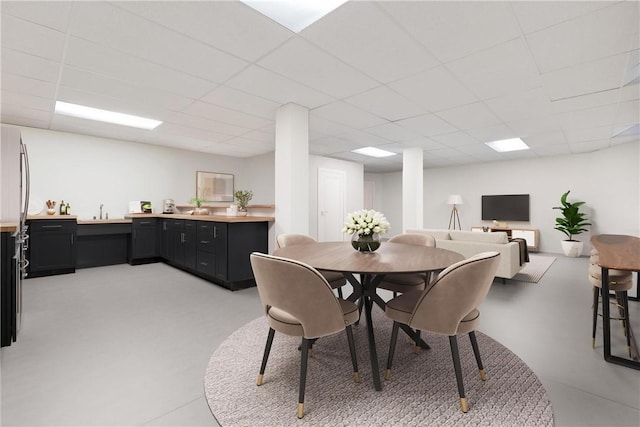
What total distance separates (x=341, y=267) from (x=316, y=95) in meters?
2.63

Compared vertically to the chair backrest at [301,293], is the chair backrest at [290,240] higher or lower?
higher

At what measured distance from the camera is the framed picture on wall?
7.36 meters

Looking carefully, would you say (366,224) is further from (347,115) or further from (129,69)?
(129,69)

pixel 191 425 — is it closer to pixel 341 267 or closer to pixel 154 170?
pixel 341 267

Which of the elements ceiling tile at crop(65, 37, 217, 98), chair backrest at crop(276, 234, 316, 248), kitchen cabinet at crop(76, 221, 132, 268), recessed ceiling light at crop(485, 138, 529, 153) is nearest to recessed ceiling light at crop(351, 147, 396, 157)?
recessed ceiling light at crop(485, 138, 529, 153)

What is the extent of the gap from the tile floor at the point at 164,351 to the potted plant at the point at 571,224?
363 cm

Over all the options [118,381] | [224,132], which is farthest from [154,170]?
[118,381]

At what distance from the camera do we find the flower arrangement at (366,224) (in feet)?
7.42

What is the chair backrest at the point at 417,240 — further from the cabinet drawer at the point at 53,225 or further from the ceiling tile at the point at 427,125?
the cabinet drawer at the point at 53,225

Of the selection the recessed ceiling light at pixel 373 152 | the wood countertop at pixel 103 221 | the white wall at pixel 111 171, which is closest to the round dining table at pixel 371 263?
the wood countertop at pixel 103 221

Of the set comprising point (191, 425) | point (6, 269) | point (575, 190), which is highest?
point (575, 190)

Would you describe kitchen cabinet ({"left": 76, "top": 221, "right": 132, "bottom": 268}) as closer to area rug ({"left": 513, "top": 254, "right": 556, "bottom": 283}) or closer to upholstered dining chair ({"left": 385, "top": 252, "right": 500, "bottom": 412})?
upholstered dining chair ({"left": 385, "top": 252, "right": 500, "bottom": 412})

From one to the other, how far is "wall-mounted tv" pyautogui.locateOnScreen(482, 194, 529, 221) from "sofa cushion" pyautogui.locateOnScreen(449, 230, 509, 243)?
4689 mm

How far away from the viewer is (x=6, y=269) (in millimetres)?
2256
